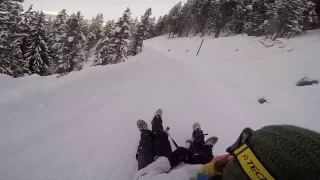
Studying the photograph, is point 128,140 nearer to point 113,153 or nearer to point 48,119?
point 113,153

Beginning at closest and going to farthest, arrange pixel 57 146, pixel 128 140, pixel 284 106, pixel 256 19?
pixel 57 146, pixel 128 140, pixel 284 106, pixel 256 19

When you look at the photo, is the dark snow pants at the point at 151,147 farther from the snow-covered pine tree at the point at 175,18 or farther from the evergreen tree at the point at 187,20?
the snow-covered pine tree at the point at 175,18

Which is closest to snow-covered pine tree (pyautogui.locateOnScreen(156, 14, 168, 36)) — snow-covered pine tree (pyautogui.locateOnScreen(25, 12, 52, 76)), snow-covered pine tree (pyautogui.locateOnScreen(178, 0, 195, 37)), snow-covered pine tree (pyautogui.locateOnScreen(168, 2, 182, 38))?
snow-covered pine tree (pyautogui.locateOnScreen(168, 2, 182, 38))

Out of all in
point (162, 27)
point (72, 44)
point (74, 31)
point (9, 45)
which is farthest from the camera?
point (162, 27)

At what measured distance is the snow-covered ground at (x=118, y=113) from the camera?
12.1 feet

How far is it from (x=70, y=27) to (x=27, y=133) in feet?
97.7

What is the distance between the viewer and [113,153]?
414 cm

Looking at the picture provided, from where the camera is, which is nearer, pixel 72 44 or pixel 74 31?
pixel 74 31

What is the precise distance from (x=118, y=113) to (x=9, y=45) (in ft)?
73.1

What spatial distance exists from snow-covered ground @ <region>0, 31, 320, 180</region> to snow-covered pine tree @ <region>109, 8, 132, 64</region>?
2170 cm

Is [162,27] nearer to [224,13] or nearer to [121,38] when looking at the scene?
[224,13]

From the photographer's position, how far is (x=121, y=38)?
3189 centimetres

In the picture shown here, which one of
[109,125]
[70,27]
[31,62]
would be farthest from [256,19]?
[109,125]

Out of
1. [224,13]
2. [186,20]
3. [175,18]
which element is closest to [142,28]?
[224,13]
